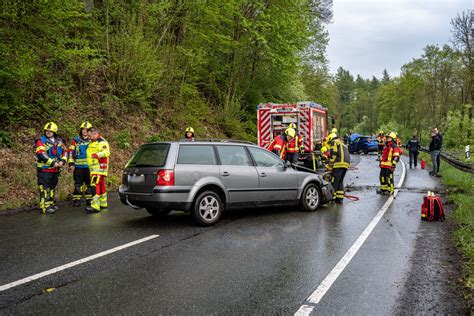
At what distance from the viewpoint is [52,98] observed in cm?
1362

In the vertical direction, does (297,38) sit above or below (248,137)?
above

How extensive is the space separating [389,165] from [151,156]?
729cm

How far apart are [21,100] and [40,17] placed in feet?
8.34

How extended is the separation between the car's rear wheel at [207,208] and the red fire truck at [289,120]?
9.96m

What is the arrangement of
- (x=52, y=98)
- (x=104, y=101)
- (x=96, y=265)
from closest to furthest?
1. (x=96, y=265)
2. (x=52, y=98)
3. (x=104, y=101)

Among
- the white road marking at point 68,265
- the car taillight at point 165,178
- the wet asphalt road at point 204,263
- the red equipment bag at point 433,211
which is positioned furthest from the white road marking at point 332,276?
the car taillight at point 165,178

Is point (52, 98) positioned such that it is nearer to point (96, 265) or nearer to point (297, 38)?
point (96, 265)

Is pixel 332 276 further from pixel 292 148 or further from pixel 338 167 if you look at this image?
pixel 292 148

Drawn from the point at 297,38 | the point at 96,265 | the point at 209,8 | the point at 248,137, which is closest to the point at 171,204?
the point at 96,265

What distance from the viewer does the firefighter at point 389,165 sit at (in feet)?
38.0

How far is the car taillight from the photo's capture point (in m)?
6.95

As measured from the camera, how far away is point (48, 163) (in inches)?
338

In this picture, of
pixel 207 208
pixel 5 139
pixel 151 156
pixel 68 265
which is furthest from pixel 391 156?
pixel 5 139

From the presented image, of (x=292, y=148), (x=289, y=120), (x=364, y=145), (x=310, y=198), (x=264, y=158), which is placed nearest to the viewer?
(x=264, y=158)
